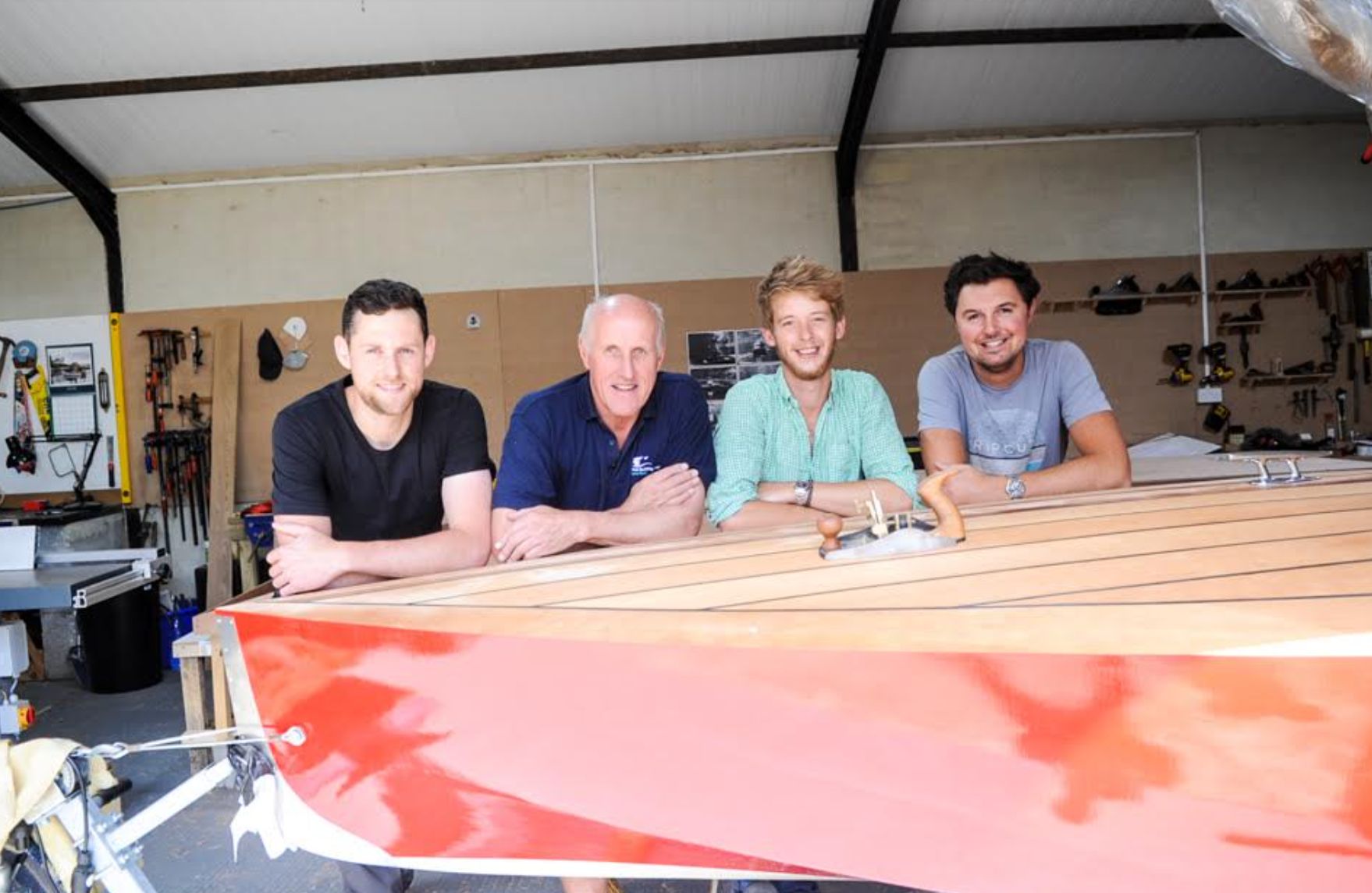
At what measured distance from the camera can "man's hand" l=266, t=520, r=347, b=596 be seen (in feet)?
6.20

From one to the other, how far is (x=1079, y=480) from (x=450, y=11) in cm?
429

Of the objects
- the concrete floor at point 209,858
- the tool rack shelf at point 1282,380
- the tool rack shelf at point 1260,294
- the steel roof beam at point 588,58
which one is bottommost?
the concrete floor at point 209,858

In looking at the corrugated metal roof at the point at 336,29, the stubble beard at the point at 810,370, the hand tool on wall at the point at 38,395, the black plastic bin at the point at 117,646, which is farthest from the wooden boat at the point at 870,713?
the hand tool on wall at the point at 38,395

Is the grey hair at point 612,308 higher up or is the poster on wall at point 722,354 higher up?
the poster on wall at point 722,354

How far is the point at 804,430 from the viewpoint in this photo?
238 centimetres

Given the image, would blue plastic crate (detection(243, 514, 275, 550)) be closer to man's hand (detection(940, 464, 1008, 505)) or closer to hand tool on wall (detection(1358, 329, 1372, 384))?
man's hand (detection(940, 464, 1008, 505))

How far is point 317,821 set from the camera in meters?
1.60

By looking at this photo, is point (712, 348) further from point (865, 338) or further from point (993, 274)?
point (993, 274)

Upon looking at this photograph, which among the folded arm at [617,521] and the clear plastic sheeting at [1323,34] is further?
the clear plastic sheeting at [1323,34]

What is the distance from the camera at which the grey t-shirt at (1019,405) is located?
256 centimetres

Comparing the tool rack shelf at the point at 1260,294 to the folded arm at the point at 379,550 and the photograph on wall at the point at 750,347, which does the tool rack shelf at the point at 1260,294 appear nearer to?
the photograph on wall at the point at 750,347

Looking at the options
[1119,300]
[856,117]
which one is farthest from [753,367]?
[1119,300]

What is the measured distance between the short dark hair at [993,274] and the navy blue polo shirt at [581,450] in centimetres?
88

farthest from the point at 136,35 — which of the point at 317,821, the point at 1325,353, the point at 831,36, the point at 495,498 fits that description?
the point at 1325,353
